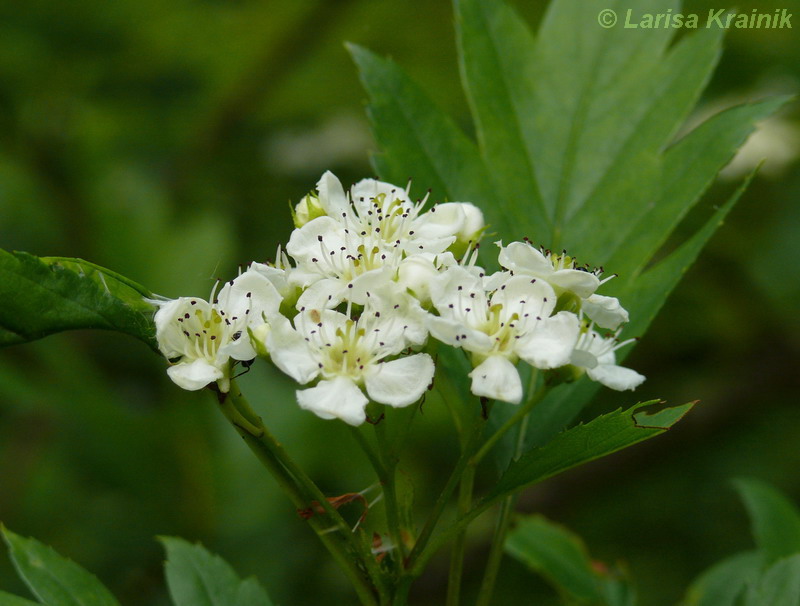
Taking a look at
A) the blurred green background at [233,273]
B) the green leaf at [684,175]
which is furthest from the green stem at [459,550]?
the blurred green background at [233,273]

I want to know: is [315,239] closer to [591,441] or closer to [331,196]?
[331,196]

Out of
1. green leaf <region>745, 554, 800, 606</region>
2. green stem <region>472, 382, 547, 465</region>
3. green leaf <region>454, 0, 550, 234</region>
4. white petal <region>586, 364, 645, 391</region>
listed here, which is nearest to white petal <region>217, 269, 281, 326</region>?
green stem <region>472, 382, 547, 465</region>

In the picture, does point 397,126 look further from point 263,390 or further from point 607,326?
point 263,390

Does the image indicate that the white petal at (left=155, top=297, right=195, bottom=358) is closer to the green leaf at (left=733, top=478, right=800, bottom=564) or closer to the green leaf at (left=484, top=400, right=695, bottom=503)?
the green leaf at (left=484, top=400, right=695, bottom=503)

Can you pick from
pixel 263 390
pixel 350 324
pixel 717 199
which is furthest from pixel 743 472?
pixel 350 324

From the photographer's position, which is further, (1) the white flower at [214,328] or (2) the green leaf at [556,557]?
(2) the green leaf at [556,557]

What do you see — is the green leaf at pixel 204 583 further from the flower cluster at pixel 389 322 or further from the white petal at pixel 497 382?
the white petal at pixel 497 382

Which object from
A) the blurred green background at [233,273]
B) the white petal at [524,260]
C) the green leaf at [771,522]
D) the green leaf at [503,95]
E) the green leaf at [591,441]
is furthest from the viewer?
the blurred green background at [233,273]
